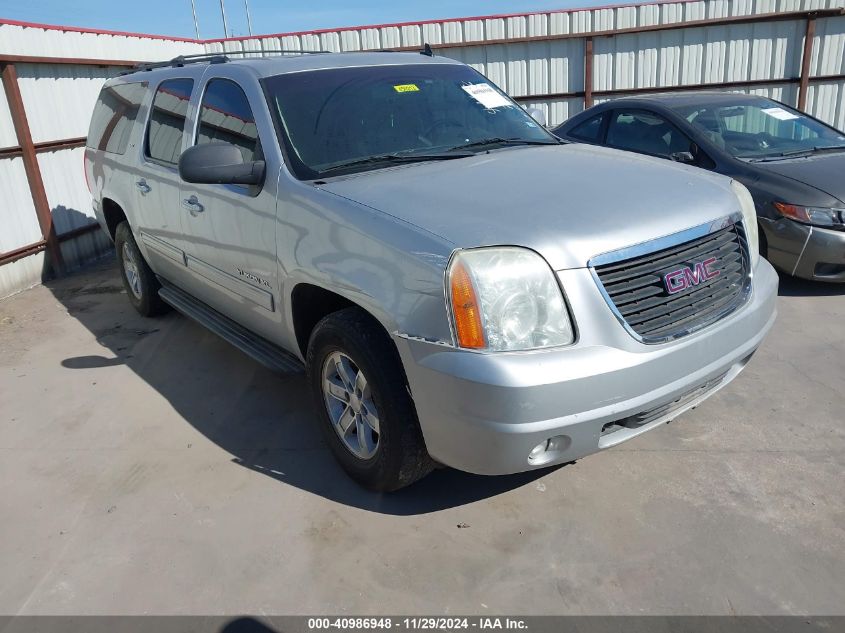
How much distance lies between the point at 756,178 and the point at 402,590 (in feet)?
15.1

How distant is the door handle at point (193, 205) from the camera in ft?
13.1

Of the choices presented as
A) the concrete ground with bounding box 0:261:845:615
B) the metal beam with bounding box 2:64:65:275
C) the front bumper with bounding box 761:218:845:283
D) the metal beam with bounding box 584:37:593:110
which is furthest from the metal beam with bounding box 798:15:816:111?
the metal beam with bounding box 2:64:65:275

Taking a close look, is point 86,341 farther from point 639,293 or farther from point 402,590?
point 639,293

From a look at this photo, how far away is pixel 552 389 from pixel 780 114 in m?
5.54

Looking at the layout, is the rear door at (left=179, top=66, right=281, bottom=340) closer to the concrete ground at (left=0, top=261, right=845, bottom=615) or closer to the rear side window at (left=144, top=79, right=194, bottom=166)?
the rear side window at (left=144, top=79, right=194, bottom=166)

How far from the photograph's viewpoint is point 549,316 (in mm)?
2449

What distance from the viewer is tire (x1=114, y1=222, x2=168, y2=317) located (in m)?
5.52

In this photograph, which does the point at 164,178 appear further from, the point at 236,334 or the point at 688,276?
the point at 688,276

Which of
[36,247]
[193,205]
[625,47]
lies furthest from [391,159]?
[625,47]

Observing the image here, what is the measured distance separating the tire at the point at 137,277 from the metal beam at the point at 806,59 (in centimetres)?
1036

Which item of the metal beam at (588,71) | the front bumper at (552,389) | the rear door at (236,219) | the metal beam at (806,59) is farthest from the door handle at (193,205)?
the metal beam at (806,59)

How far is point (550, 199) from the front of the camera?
277cm

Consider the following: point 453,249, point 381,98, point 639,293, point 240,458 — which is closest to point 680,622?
point 639,293

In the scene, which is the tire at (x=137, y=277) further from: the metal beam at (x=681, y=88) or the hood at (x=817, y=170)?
the metal beam at (x=681, y=88)
